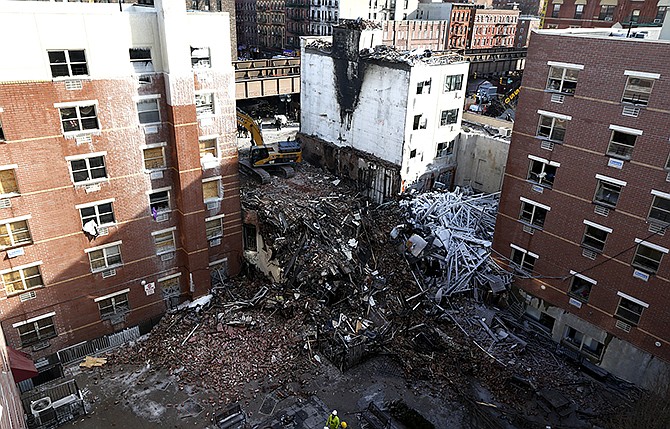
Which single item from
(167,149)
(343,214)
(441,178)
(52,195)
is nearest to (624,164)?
(343,214)

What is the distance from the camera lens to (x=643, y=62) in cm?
2122

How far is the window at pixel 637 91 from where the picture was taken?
2144 centimetres

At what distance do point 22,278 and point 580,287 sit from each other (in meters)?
30.4

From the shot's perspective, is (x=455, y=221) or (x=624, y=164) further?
(x=455, y=221)

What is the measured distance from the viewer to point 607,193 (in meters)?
24.1

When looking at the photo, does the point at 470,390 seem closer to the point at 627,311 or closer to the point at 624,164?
the point at 627,311

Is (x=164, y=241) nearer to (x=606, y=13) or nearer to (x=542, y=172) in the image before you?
(x=542, y=172)

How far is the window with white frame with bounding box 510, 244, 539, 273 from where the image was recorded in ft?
93.0

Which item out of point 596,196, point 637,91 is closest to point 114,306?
point 596,196

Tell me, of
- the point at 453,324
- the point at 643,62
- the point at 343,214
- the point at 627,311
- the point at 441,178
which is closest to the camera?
the point at 643,62

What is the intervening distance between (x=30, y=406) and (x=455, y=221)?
28.2 meters

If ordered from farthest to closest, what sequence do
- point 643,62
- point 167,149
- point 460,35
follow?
point 460,35 < point 167,149 < point 643,62

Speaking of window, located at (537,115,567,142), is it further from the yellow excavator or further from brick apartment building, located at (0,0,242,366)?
the yellow excavator

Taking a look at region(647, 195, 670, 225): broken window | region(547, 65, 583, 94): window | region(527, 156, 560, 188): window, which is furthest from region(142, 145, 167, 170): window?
region(647, 195, 670, 225): broken window
